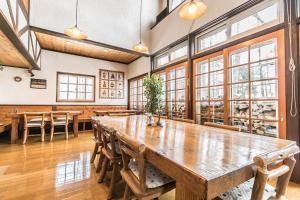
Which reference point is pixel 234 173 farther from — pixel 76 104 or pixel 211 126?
pixel 76 104

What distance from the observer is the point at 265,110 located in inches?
88.4

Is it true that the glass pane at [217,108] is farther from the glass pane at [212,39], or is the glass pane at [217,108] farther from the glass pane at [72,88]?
the glass pane at [72,88]

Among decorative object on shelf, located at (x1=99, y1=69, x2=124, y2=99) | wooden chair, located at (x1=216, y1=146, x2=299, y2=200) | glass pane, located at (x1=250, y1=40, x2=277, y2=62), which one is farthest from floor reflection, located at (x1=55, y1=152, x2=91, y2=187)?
decorative object on shelf, located at (x1=99, y1=69, x2=124, y2=99)

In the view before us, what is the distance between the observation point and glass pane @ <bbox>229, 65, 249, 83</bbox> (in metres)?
2.49

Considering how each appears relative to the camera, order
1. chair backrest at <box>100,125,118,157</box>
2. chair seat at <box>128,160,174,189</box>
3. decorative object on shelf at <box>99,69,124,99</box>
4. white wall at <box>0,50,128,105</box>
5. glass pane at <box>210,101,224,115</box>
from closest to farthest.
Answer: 1. chair seat at <box>128,160,174,189</box>
2. chair backrest at <box>100,125,118,157</box>
3. glass pane at <box>210,101,224,115</box>
4. white wall at <box>0,50,128,105</box>
5. decorative object on shelf at <box>99,69,124,99</box>

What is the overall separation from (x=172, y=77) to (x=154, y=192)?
3530 millimetres

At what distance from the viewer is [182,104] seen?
3.92 metres

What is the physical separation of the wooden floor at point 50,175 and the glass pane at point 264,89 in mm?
1198

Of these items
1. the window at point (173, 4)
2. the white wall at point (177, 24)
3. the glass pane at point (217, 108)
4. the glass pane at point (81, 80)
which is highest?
the window at point (173, 4)

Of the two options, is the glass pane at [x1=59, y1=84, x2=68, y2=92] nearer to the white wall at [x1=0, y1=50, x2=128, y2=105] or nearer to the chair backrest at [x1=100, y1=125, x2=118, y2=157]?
the white wall at [x1=0, y1=50, x2=128, y2=105]

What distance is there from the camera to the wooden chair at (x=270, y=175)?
670 mm

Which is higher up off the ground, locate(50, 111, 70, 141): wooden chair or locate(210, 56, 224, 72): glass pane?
locate(210, 56, 224, 72): glass pane

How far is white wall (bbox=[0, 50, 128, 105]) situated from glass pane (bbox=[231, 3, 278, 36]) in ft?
16.5

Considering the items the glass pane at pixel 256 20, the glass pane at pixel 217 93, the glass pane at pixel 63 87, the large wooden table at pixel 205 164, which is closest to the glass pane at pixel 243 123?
the glass pane at pixel 217 93
